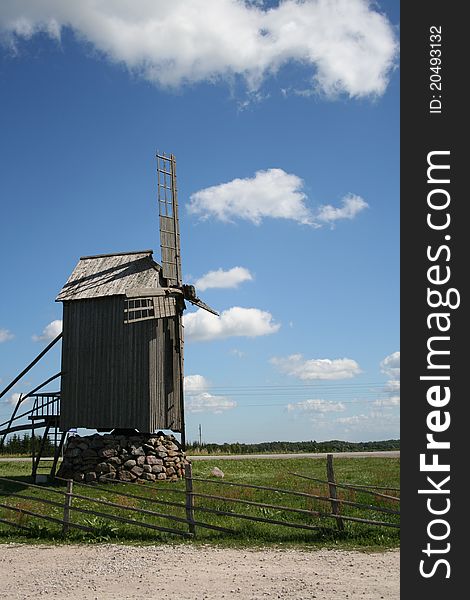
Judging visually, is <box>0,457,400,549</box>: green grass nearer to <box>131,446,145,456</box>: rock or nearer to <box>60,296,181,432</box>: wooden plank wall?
<box>131,446,145,456</box>: rock

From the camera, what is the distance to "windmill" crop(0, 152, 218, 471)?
23969mm

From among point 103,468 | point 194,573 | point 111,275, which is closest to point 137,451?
point 103,468

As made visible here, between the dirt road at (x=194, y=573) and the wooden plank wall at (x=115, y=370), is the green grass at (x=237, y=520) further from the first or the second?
the wooden plank wall at (x=115, y=370)

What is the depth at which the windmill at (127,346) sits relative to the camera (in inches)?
944

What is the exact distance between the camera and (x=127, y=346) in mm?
24188

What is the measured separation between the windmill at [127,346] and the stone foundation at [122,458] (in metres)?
0.50

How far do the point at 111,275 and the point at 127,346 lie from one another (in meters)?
Result: 3.17

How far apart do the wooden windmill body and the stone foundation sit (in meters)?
0.54

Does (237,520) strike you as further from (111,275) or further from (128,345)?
(111,275)

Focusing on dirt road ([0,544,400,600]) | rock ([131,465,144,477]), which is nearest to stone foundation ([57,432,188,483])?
rock ([131,465,144,477])

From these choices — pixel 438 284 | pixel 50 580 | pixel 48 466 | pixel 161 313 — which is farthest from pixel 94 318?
pixel 438 284

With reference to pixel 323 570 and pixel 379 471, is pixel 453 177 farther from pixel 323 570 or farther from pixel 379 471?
pixel 379 471

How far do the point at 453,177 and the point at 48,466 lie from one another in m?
26.1

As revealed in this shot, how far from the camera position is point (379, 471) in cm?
2478
